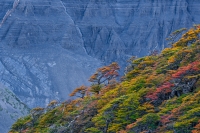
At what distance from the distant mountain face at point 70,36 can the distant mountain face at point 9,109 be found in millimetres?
4845

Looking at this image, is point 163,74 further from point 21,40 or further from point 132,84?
point 21,40

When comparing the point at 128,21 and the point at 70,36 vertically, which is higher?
the point at 128,21

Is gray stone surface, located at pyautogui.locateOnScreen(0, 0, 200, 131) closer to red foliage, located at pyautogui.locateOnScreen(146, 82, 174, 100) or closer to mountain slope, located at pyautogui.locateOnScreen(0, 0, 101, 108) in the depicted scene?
mountain slope, located at pyautogui.locateOnScreen(0, 0, 101, 108)

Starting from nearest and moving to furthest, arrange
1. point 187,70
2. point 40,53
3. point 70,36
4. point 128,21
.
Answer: point 187,70 → point 40,53 → point 70,36 → point 128,21

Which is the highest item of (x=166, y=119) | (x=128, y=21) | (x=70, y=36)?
(x=128, y=21)

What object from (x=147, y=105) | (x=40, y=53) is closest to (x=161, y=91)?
(x=147, y=105)

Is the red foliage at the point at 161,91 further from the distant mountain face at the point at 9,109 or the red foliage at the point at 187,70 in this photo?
the distant mountain face at the point at 9,109

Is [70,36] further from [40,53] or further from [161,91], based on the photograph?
[161,91]

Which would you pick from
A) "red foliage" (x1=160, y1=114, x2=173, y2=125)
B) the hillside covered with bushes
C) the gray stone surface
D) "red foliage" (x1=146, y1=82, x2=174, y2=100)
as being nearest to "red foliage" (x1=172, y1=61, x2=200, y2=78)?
the hillside covered with bushes

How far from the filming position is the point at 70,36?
108750 mm

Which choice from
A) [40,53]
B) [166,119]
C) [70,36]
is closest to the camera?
[166,119]

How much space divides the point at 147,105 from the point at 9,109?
A: 4969 centimetres

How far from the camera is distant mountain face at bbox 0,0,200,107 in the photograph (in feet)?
314

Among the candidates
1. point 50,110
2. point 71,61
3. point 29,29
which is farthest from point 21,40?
point 50,110
